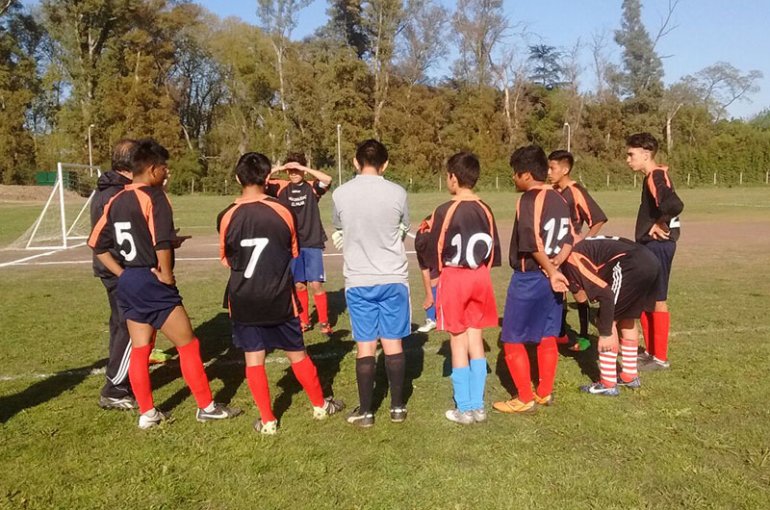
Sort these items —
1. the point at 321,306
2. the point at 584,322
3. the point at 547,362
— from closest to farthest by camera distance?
the point at 547,362 < the point at 584,322 < the point at 321,306

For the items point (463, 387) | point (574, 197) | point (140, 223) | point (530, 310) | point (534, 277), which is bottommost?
point (463, 387)

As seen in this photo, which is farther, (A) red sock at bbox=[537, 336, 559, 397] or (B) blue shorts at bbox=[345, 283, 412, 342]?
(A) red sock at bbox=[537, 336, 559, 397]

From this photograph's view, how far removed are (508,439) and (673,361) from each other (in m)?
2.48

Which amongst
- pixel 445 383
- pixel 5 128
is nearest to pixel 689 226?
pixel 445 383

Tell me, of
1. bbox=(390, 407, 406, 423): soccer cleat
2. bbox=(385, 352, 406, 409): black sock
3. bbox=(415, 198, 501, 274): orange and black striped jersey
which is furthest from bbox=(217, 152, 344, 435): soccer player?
bbox=(415, 198, 501, 274): orange and black striped jersey

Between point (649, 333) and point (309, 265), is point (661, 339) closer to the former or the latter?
point (649, 333)

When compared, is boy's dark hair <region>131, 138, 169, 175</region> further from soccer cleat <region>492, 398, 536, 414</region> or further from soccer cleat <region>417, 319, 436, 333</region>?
soccer cleat <region>417, 319, 436, 333</region>

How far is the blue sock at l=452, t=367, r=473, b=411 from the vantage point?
4.61m

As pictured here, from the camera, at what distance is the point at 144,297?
14.7ft

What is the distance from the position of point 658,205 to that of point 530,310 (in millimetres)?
1926

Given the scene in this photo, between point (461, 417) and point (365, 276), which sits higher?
point (365, 276)

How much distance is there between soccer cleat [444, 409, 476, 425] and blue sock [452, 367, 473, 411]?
33 mm

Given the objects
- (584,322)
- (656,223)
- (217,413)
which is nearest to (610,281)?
(656,223)

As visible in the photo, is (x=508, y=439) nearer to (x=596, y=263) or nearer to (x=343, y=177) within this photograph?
(x=596, y=263)
